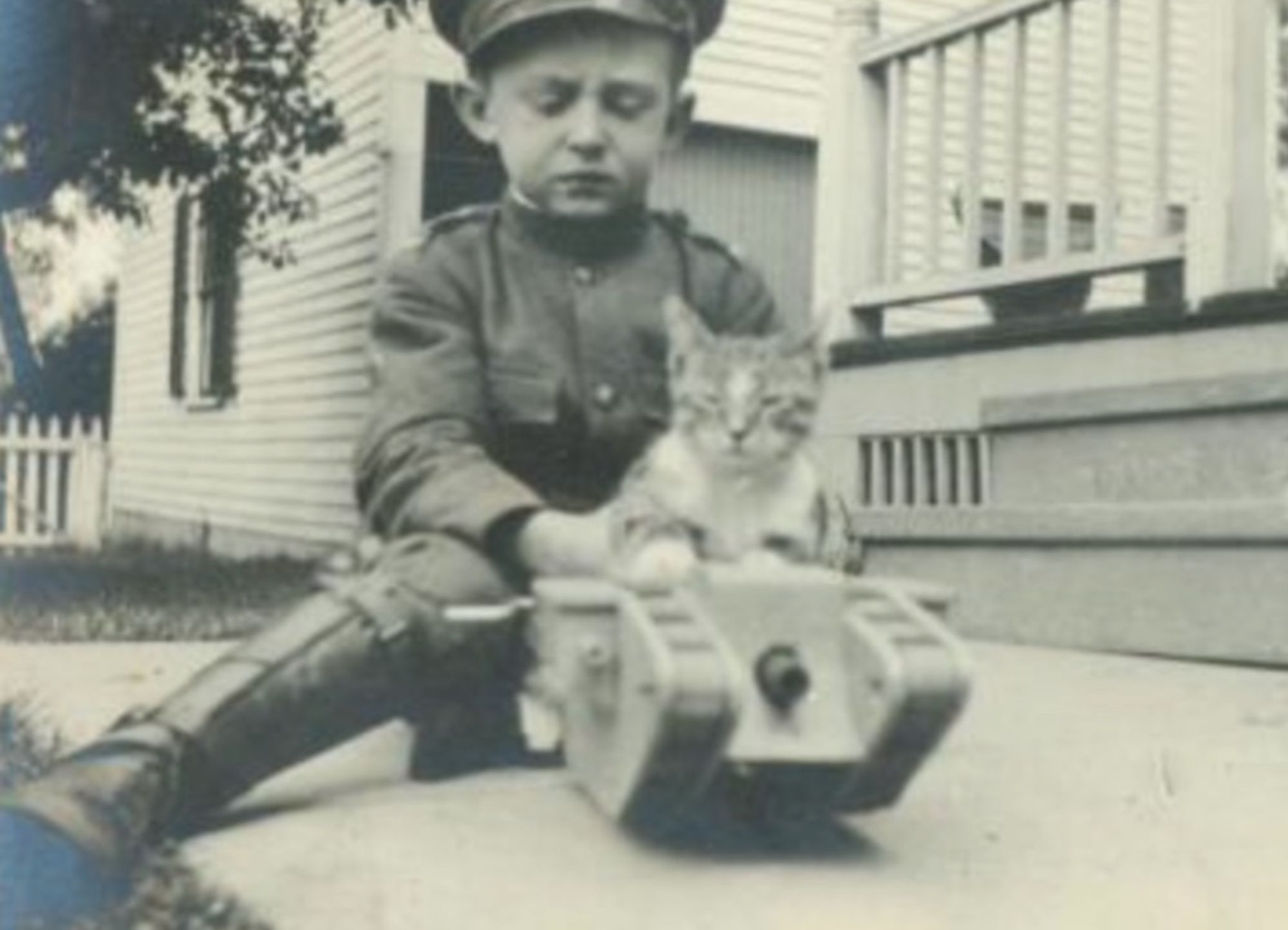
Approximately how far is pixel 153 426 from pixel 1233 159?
11.2 metres

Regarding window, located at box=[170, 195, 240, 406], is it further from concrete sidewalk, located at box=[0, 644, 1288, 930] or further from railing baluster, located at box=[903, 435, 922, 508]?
concrete sidewalk, located at box=[0, 644, 1288, 930]

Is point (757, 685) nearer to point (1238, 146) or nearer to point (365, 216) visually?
point (1238, 146)

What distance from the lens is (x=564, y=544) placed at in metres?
2.40

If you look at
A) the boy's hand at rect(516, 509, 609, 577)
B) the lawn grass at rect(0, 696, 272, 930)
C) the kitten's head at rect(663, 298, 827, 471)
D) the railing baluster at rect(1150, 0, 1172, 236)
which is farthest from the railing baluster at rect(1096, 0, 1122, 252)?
the lawn grass at rect(0, 696, 272, 930)

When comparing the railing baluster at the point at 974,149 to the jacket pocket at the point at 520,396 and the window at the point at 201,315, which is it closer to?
the jacket pocket at the point at 520,396

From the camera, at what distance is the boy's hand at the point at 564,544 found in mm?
2354

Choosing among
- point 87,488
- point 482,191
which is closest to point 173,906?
point 482,191

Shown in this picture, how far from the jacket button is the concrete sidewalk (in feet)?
1.76

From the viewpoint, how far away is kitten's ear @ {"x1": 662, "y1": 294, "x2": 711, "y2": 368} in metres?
2.50

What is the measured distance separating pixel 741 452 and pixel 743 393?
0.25ft

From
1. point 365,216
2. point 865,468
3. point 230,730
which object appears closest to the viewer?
point 230,730

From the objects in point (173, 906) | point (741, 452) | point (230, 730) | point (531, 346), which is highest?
point (531, 346)

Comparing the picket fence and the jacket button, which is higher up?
Answer: the jacket button

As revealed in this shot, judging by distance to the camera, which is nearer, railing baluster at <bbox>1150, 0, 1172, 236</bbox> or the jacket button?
the jacket button
